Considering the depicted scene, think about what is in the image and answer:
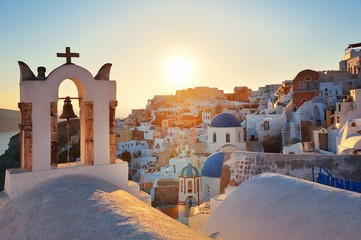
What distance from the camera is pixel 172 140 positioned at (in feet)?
135

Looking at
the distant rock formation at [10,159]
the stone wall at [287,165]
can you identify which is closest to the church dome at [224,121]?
the stone wall at [287,165]

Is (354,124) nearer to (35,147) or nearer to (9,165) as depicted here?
(35,147)

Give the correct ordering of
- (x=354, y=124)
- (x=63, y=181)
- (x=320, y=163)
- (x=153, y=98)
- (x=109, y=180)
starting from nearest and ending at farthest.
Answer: (x=63, y=181)
(x=109, y=180)
(x=320, y=163)
(x=354, y=124)
(x=153, y=98)

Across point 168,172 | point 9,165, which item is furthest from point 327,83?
point 9,165

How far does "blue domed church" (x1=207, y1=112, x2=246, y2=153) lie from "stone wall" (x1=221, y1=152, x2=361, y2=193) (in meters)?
13.0

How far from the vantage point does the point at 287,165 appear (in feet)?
27.8

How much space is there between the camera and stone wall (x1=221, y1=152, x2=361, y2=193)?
7982 mm

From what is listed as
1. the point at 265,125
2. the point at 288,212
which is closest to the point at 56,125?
the point at 288,212

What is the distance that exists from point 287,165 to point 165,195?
44.4ft

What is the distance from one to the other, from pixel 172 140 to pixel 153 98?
114ft

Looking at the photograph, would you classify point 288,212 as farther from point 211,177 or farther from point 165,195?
point 165,195

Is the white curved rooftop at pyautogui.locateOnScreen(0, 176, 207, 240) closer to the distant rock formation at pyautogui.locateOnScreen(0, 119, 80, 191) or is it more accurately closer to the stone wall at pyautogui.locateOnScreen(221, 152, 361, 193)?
the stone wall at pyautogui.locateOnScreen(221, 152, 361, 193)

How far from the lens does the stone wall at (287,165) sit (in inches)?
314

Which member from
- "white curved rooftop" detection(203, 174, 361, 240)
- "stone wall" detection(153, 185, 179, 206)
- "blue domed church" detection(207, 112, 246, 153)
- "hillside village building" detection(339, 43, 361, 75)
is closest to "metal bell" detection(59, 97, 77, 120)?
"white curved rooftop" detection(203, 174, 361, 240)
